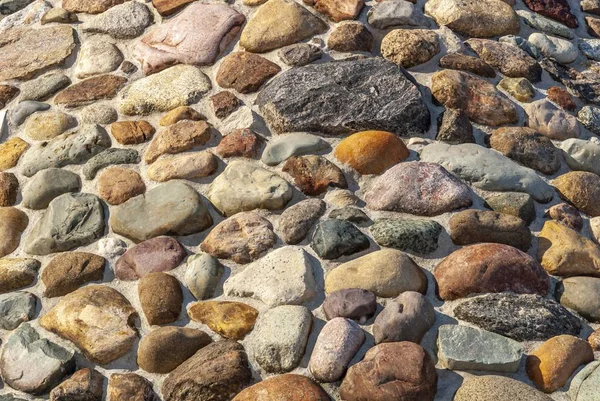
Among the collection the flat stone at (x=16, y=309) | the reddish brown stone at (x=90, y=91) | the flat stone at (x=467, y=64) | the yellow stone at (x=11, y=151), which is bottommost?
the flat stone at (x=16, y=309)

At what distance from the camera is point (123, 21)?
353 cm

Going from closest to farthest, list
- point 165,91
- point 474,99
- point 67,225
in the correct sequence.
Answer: point 67,225, point 474,99, point 165,91

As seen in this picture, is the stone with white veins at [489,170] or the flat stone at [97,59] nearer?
the stone with white veins at [489,170]

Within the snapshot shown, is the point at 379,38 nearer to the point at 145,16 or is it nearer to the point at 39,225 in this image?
the point at 145,16

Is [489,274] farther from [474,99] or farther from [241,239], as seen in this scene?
[474,99]

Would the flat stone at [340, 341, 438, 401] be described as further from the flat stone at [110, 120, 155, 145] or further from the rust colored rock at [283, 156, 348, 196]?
the flat stone at [110, 120, 155, 145]

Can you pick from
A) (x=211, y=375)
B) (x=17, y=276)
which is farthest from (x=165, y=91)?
(x=211, y=375)

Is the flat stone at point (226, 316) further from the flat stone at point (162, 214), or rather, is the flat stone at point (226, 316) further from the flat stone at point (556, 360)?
the flat stone at point (556, 360)

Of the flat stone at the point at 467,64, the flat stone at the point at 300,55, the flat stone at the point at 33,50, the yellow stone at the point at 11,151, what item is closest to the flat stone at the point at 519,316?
the flat stone at the point at 467,64

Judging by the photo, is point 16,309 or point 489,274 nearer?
point 489,274

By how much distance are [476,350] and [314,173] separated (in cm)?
93

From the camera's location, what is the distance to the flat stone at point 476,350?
1990 millimetres

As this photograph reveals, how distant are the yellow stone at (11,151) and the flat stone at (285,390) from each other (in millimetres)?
1689

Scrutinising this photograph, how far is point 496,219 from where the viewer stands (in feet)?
7.86
